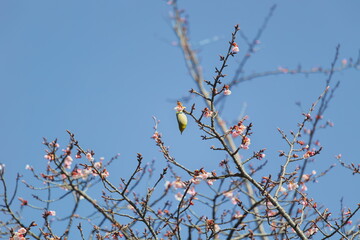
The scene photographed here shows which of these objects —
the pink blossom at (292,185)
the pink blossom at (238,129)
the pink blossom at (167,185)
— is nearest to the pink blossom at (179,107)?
the pink blossom at (238,129)

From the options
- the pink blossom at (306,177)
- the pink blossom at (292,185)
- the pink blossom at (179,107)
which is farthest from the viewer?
the pink blossom at (306,177)

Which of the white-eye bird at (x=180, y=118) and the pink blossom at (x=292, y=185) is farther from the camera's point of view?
the pink blossom at (x=292, y=185)

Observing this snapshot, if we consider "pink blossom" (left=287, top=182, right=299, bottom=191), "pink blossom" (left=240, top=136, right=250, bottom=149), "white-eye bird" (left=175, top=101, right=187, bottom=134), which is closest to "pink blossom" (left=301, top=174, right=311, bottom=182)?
"pink blossom" (left=287, top=182, right=299, bottom=191)

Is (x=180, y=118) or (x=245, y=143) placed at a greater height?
(x=180, y=118)

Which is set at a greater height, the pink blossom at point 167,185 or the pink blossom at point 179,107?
the pink blossom at point 167,185

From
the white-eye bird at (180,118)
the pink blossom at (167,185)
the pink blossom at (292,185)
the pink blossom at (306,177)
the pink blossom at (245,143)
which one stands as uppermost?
the pink blossom at (167,185)

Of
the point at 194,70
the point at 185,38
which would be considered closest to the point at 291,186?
the point at 194,70

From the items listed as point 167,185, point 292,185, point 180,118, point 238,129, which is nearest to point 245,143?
point 238,129

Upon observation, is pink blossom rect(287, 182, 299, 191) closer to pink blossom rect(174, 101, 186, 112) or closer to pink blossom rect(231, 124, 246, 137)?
pink blossom rect(231, 124, 246, 137)

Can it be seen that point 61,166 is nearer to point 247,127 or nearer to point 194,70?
point 247,127

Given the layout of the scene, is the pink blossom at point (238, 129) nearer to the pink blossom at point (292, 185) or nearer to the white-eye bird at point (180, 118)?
the white-eye bird at point (180, 118)

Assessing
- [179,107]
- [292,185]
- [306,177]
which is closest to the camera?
[179,107]

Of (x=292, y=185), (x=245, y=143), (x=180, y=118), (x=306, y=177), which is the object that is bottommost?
(x=292, y=185)

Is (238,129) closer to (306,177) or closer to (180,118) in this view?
(180,118)
